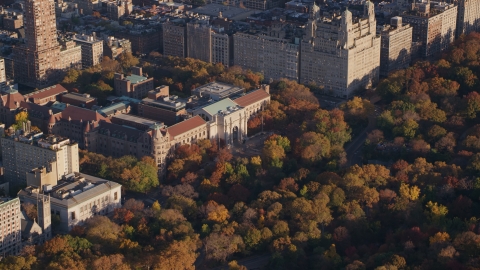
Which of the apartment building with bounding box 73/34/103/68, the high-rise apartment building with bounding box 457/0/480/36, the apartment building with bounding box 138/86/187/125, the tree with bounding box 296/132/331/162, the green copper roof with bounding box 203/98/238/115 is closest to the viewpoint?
the tree with bounding box 296/132/331/162

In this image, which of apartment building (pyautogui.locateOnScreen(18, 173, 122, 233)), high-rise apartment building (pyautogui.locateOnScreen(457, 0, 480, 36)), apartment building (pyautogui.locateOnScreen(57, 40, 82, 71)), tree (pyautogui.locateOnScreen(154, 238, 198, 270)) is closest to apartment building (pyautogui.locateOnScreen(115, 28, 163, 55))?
apartment building (pyautogui.locateOnScreen(57, 40, 82, 71))

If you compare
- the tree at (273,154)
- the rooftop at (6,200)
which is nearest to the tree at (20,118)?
the rooftop at (6,200)

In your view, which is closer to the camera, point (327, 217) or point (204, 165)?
point (327, 217)

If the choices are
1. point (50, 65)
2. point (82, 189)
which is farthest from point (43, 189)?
point (50, 65)

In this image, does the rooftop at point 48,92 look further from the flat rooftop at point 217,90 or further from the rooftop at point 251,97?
the rooftop at point 251,97

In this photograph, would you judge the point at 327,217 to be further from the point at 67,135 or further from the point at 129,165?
the point at 67,135

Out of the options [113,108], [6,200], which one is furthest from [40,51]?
[6,200]

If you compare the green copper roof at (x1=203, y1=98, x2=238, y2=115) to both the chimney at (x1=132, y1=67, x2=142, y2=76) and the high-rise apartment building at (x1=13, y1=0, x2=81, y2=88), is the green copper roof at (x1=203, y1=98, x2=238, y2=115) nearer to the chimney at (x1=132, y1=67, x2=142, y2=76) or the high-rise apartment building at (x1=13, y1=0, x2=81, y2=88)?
the chimney at (x1=132, y1=67, x2=142, y2=76)
